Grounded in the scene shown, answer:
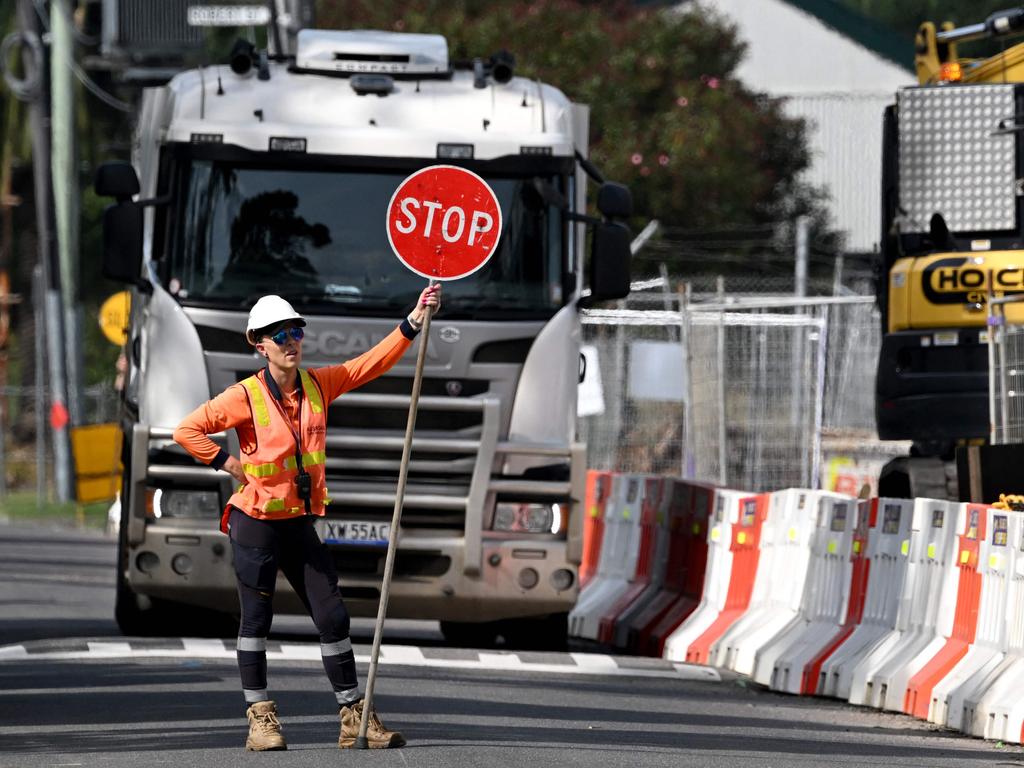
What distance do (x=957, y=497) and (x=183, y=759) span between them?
7876 mm

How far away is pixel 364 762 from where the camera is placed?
9781 mm

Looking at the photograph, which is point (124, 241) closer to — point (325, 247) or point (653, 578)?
point (325, 247)

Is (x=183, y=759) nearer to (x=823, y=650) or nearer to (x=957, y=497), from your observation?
(x=823, y=650)

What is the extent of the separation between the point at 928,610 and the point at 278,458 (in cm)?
412

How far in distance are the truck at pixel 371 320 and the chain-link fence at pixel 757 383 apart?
7.42 metres

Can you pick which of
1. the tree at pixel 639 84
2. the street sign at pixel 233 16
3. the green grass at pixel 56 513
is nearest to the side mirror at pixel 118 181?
the street sign at pixel 233 16

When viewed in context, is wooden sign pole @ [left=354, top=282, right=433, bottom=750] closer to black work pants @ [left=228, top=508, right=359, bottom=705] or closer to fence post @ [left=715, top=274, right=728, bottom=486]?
black work pants @ [left=228, top=508, right=359, bottom=705]

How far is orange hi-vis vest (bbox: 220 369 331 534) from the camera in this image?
34.2 ft

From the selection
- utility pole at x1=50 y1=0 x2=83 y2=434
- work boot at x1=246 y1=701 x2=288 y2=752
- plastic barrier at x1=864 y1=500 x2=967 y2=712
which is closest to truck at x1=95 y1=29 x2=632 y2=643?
plastic barrier at x1=864 y1=500 x2=967 y2=712

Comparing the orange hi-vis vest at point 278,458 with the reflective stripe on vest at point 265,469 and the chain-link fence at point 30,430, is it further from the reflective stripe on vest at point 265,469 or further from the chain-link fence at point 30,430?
the chain-link fence at point 30,430

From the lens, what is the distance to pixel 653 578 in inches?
684

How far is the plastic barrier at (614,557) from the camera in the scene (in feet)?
58.6

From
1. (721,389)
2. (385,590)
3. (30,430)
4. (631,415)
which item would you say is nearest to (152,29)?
(631,415)

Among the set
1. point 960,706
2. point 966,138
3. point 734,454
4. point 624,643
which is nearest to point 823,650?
point 960,706
